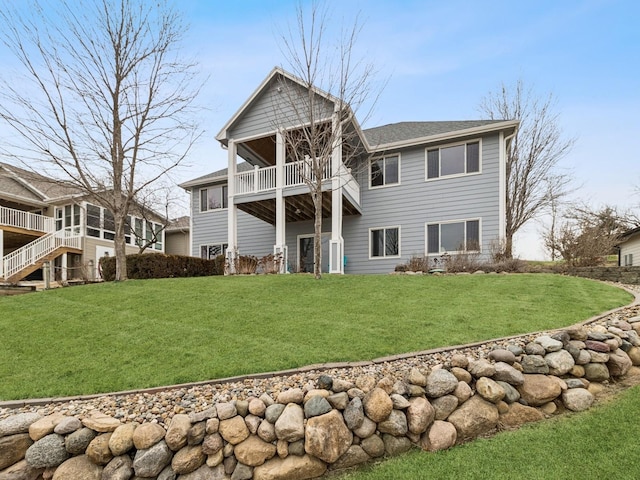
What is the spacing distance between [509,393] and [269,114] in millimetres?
11385

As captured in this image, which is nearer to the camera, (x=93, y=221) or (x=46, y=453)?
(x=46, y=453)

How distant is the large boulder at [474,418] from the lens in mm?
2990

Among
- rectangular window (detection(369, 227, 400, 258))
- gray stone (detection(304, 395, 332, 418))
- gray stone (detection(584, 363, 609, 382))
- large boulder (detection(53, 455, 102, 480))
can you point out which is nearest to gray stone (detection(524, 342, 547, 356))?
gray stone (detection(584, 363, 609, 382))

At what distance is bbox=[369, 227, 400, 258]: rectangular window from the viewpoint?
42.0 ft

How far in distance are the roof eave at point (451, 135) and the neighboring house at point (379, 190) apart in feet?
0.11

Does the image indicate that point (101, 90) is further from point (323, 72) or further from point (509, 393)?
point (509, 393)

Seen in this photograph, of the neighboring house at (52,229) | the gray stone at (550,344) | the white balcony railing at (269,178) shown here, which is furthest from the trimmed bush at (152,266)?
the gray stone at (550,344)

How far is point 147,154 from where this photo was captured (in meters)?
10.5

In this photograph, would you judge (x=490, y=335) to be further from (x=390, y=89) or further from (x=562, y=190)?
(x=562, y=190)

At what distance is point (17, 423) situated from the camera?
2771mm

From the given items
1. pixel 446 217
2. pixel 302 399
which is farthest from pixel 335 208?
pixel 302 399

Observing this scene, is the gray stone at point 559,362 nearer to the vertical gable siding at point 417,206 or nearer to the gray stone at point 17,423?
the gray stone at point 17,423

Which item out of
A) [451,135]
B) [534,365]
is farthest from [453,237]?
[534,365]

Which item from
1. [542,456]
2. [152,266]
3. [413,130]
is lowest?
[542,456]
